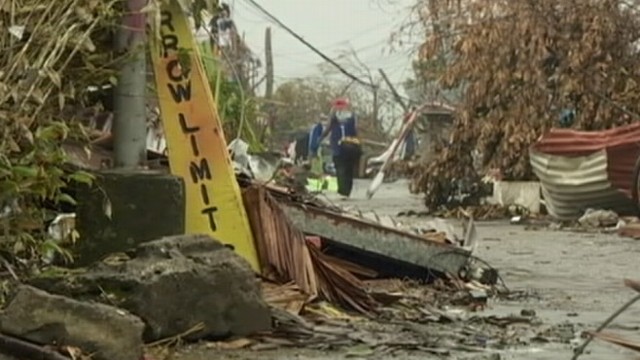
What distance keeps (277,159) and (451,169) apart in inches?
333

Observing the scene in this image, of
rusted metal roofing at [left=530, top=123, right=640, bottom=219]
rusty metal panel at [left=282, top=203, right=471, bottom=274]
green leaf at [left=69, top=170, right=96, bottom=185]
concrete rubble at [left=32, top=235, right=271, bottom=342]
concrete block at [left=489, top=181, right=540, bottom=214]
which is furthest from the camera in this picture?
concrete block at [left=489, top=181, right=540, bottom=214]

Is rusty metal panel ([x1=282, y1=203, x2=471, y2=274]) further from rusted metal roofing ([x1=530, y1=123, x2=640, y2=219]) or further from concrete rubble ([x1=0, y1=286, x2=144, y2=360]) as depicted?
rusted metal roofing ([x1=530, y1=123, x2=640, y2=219])

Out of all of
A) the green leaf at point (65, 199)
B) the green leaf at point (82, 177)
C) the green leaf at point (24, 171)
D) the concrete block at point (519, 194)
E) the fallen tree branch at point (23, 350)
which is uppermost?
the green leaf at point (24, 171)

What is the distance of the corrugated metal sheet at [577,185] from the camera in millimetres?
17750

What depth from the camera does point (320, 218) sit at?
833 cm

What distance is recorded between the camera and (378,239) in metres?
8.48

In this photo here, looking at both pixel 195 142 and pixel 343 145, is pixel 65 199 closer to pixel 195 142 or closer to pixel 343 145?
pixel 195 142

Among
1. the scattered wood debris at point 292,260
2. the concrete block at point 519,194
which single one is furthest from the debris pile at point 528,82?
the scattered wood debris at point 292,260

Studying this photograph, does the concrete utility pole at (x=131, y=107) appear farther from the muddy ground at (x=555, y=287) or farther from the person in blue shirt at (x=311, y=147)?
the person in blue shirt at (x=311, y=147)

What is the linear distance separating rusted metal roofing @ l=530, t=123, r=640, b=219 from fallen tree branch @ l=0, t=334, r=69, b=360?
12441 millimetres

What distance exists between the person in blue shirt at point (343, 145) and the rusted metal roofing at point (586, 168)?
17.8 feet

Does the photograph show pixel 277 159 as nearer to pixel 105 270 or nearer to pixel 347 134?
pixel 105 270

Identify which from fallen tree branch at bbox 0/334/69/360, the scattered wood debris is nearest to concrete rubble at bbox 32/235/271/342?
fallen tree branch at bbox 0/334/69/360

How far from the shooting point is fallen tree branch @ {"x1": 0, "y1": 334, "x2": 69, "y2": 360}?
5.30 meters
